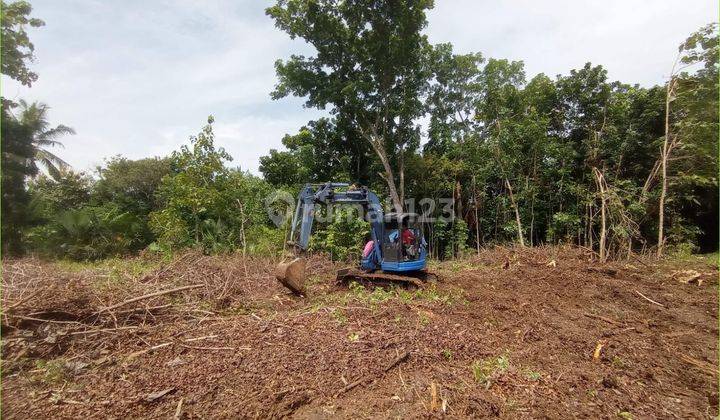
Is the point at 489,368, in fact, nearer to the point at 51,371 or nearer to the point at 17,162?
the point at 51,371

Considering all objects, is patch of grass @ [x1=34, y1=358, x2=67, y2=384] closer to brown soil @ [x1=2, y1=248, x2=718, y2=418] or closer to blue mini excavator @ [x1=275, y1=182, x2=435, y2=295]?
brown soil @ [x1=2, y1=248, x2=718, y2=418]

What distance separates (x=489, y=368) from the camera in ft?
13.3

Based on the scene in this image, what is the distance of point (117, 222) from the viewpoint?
15680 millimetres

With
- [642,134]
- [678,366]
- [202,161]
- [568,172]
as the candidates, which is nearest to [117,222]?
[202,161]

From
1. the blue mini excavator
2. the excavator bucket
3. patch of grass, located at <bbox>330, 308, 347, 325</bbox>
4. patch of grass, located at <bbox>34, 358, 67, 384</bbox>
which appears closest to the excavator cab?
the blue mini excavator

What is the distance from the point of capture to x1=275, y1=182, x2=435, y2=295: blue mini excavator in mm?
7488

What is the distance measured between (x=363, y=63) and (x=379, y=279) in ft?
35.7

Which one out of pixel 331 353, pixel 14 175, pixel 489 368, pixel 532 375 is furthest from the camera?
pixel 14 175

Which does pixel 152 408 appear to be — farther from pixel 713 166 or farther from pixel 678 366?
pixel 713 166

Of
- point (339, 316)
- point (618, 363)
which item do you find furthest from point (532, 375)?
point (339, 316)

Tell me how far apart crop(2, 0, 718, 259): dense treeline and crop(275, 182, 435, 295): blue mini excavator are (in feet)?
17.7

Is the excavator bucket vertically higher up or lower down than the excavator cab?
lower down

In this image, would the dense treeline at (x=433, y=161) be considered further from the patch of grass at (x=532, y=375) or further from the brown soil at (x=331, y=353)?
the patch of grass at (x=532, y=375)

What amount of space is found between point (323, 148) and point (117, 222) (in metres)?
9.80
